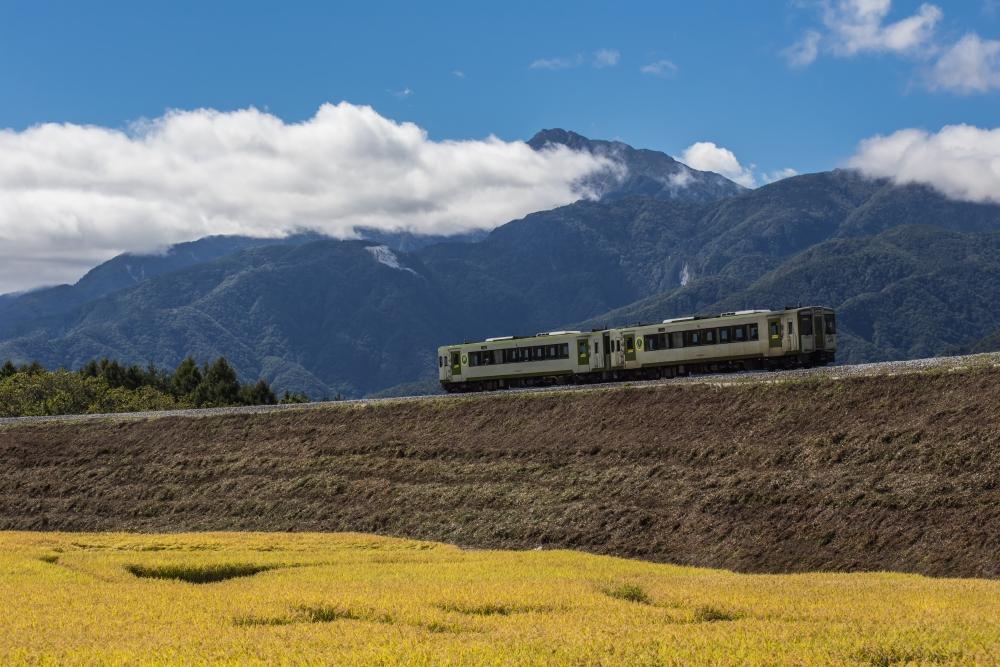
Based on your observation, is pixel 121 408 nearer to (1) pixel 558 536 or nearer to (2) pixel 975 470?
(1) pixel 558 536

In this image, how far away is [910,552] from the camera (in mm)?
29172

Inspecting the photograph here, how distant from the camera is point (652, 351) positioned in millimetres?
59812

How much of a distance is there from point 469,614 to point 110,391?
113 meters

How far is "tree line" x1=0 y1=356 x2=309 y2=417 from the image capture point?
111875mm

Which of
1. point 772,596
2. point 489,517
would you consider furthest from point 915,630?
point 489,517

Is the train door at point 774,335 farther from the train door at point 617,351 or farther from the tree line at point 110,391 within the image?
the tree line at point 110,391

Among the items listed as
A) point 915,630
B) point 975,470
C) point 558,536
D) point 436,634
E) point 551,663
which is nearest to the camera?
point 551,663

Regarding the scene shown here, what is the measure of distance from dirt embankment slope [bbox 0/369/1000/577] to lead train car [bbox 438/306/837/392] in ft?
29.4

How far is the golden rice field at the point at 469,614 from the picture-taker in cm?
1247

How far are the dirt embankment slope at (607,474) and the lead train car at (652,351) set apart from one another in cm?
895

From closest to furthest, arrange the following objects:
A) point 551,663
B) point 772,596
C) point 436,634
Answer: point 551,663
point 436,634
point 772,596

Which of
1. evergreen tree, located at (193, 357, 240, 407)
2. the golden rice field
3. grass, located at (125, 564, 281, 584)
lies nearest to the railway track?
the golden rice field

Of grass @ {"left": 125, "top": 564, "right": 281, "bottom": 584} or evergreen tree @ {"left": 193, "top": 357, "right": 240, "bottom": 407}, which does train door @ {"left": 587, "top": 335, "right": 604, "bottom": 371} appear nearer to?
grass @ {"left": 125, "top": 564, "right": 281, "bottom": 584}

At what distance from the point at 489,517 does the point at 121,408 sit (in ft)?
276
